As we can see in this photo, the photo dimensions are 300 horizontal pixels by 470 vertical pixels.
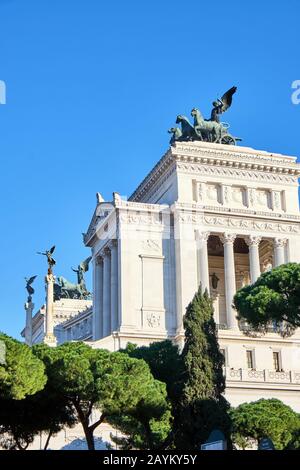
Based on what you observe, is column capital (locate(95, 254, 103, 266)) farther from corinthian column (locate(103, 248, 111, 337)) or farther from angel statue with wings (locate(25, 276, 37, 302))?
angel statue with wings (locate(25, 276, 37, 302))

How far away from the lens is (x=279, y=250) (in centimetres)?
6281

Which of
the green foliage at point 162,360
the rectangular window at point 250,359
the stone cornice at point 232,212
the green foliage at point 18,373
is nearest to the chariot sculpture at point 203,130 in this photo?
the stone cornice at point 232,212

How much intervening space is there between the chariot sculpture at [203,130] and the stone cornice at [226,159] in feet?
6.25

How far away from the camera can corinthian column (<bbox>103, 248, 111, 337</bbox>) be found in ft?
208

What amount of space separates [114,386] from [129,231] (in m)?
27.6

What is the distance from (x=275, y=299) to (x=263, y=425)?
565cm

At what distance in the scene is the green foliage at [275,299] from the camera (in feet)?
122

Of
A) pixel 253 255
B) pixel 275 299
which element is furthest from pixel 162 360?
pixel 253 255

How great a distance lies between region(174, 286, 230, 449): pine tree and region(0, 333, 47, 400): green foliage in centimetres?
613

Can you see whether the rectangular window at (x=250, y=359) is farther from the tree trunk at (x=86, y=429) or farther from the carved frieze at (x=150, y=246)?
the tree trunk at (x=86, y=429)

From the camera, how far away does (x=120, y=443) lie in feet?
138

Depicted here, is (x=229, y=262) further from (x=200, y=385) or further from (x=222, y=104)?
(x=200, y=385)
